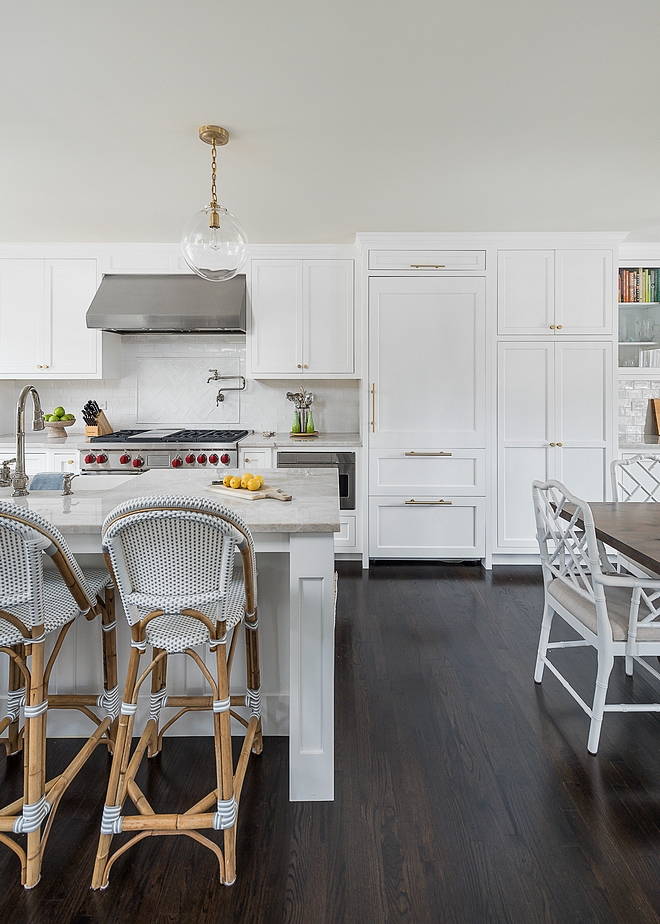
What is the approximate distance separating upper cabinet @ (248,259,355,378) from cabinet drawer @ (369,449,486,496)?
754mm

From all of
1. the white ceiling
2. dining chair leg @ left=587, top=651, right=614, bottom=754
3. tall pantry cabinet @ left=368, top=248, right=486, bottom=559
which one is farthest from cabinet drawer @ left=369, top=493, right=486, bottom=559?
dining chair leg @ left=587, top=651, right=614, bottom=754

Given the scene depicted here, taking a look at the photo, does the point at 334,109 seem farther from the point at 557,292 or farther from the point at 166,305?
the point at 557,292

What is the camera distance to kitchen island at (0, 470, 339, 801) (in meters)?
1.81

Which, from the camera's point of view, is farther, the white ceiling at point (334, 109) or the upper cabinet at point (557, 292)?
the upper cabinet at point (557, 292)

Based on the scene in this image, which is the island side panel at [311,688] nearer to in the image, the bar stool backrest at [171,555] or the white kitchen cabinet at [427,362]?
the bar stool backrest at [171,555]

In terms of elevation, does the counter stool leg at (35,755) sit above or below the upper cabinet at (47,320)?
below

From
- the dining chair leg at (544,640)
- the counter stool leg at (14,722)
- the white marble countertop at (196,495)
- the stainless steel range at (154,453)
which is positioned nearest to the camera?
the white marble countertop at (196,495)

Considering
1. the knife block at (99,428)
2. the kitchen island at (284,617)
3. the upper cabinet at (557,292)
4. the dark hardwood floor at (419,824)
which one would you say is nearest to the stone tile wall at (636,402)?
the upper cabinet at (557,292)

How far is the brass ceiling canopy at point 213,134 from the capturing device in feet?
8.41

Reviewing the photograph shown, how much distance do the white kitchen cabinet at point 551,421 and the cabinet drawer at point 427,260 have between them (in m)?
0.64

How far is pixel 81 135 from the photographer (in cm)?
270

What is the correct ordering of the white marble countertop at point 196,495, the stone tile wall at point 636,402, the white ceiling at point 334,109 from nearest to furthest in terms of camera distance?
1. the white marble countertop at point 196,495
2. the white ceiling at point 334,109
3. the stone tile wall at point 636,402

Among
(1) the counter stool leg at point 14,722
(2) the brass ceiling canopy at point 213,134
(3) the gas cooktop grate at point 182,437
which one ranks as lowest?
(1) the counter stool leg at point 14,722

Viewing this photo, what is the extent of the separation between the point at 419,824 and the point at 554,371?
338 centimetres
